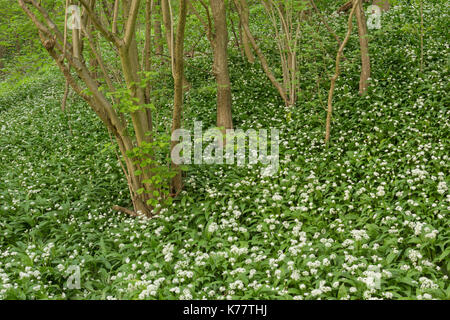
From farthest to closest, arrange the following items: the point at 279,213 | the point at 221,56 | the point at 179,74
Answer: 1. the point at 221,56
2. the point at 279,213
3. the point at 179,74

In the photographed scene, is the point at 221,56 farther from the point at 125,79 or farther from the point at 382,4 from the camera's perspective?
the point at 382,4

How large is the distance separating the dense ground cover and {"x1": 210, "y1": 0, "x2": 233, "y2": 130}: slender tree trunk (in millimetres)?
732

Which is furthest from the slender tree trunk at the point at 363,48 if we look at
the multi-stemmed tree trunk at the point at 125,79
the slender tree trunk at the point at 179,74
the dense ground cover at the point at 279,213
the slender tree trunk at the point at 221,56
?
the multi-stemmed tree trunk at the point at 125,79

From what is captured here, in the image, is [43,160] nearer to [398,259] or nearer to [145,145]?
[145,145]

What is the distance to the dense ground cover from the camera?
4.08 meters

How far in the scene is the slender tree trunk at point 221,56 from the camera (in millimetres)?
7371

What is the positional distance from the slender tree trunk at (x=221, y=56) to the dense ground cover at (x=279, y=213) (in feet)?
2.40

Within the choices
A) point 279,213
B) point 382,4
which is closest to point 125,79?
point 279,213

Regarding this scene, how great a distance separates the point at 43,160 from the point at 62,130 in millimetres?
2011

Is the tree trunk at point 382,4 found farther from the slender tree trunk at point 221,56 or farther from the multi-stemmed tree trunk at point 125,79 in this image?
the multi-stemmed tree trunk at point 125,79

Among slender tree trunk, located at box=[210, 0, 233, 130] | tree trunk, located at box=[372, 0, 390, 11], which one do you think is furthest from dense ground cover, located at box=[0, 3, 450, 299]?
tree trunk, located at box=[372, 0, 390, 11]

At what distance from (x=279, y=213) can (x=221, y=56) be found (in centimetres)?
369

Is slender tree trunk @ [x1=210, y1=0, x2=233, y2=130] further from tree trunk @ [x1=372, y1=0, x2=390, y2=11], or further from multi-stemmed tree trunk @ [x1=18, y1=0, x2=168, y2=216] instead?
tree trunk @ [x1=372, y1=0, x2=390, y2=11]

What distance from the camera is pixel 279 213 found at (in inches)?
213
